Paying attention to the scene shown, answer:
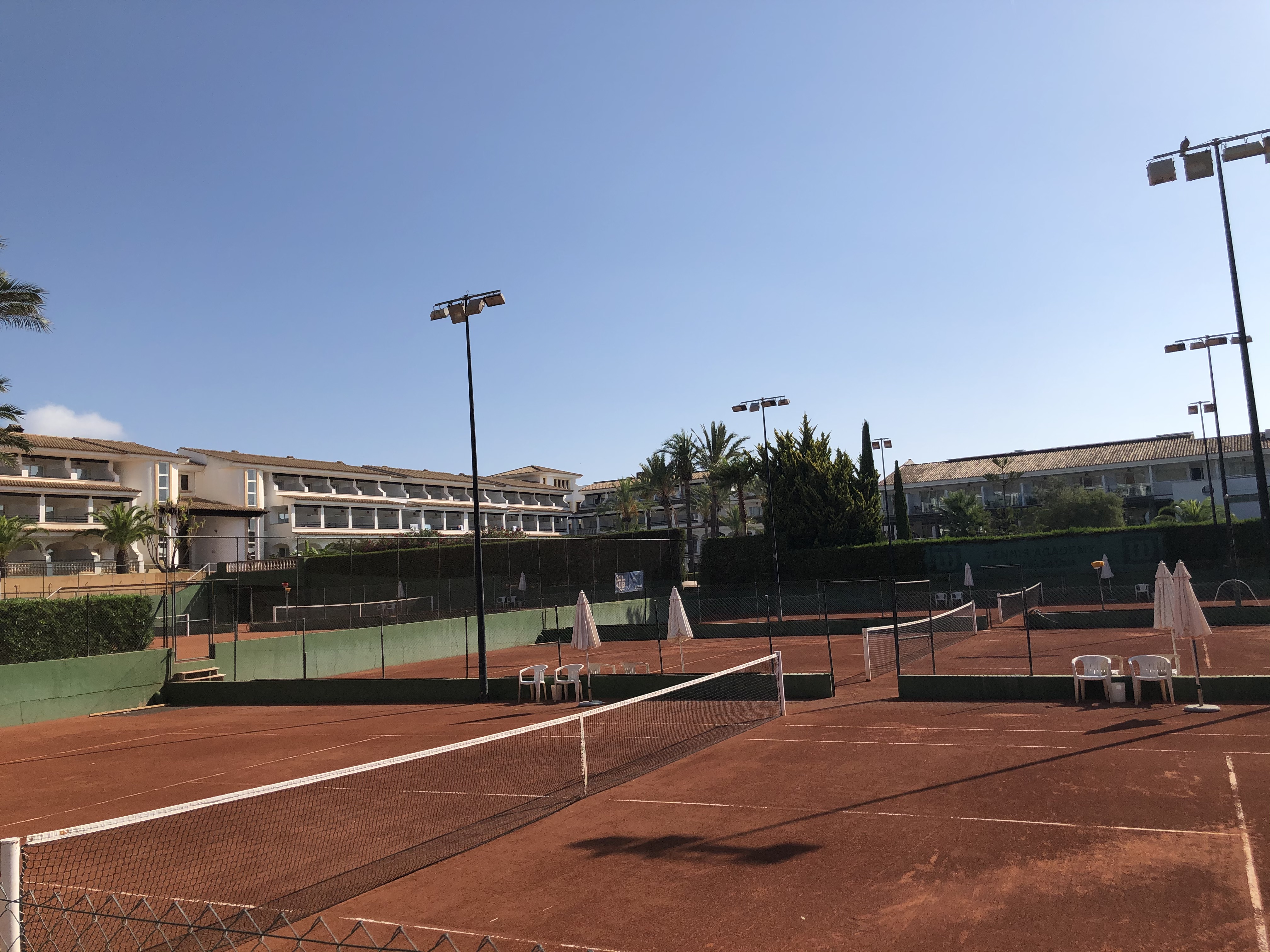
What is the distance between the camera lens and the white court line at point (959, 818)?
26.2 ft

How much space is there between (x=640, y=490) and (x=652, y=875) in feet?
Result: 234

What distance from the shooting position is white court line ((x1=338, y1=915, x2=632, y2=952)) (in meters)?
5.94

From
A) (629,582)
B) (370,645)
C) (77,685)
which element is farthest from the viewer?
(629,582)

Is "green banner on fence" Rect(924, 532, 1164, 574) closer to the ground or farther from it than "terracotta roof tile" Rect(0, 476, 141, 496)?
closer to the ground

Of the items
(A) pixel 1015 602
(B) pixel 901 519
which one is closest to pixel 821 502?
(B) pixel 901 519

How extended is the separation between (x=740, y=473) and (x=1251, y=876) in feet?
194

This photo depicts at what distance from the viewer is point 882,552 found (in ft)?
173

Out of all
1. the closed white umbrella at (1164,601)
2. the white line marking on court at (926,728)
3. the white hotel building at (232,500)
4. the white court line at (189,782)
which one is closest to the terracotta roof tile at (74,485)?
the white hotel building at (232,500)

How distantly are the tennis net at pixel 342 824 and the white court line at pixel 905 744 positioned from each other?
1054 millimetres

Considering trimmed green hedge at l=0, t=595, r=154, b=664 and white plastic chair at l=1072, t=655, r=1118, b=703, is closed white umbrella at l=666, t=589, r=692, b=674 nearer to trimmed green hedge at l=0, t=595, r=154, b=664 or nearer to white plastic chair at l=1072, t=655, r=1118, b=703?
white plastic chair at l=1072, t=655, r=1118, b=703

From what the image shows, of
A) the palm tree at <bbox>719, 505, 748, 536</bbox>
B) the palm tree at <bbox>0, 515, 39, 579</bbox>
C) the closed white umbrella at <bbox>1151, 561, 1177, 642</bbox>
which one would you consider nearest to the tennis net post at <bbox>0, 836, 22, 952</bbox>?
the closed white umbrella at <bbox>1151, 561, 1177, 642</bbox>

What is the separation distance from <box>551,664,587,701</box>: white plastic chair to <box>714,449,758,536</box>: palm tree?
147ft

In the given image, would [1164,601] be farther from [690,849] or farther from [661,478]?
[661,478]

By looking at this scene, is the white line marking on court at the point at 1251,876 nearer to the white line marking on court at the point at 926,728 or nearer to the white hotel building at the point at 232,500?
the white line marking on court at the point at 926,728
